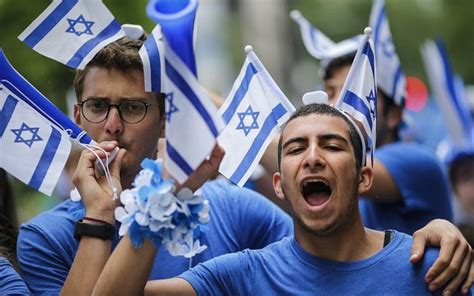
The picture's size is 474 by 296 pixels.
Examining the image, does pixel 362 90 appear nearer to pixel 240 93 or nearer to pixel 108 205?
pixel 240 93

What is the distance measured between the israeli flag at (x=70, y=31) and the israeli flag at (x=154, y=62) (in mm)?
288

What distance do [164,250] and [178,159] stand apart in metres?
1.03

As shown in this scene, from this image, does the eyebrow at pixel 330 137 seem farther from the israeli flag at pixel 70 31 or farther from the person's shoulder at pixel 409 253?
the israeli flag at pixel 70 31

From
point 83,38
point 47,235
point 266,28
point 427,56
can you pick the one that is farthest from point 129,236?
point 266,28

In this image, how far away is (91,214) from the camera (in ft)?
16.1

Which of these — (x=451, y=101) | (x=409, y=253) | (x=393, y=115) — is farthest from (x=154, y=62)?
(x=451, y=101)

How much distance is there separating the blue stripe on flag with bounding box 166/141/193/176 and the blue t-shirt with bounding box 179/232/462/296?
628 millimetres

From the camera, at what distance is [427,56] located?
10328 millimetres

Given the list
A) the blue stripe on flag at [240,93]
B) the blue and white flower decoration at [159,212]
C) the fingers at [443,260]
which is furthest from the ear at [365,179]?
the blue and white flower decoration at [159,212]

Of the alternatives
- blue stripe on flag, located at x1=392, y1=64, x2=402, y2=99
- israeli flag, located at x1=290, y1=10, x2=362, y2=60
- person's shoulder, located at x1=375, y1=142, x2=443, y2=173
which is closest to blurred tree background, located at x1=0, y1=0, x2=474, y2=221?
israeli flag, located at x1=290, y1=10, x2=362, y2=60

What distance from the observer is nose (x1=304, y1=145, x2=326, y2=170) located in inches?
192

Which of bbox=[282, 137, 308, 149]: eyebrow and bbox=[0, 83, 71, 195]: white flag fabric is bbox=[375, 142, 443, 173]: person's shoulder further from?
bbox=[0, 83, 71, 195]: white flag fabric

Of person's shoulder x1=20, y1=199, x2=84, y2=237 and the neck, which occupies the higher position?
the neck

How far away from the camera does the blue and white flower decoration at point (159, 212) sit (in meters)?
4.34
